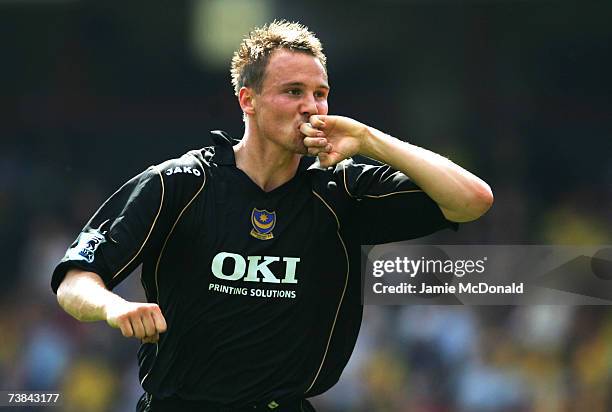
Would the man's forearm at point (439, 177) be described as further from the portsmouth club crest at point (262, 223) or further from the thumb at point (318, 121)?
the portsmouth club crest at point (262, 223)

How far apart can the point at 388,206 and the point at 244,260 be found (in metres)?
0.68

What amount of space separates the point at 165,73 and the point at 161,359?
884cm

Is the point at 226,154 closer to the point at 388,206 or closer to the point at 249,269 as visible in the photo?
the point at 249,269

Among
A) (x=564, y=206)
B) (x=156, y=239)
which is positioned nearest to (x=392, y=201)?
(x=156, y=239)

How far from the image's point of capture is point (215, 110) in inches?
502

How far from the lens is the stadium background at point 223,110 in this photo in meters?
10.6

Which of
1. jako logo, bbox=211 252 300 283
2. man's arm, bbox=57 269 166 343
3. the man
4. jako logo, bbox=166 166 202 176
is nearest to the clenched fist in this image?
man's arm, bbox=57 269 166 343

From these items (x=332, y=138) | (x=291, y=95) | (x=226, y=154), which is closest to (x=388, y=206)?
(x=332, y=138)

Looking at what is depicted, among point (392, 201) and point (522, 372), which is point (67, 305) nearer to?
point (392, 201)

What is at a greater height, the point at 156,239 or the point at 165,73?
the point at 165,73

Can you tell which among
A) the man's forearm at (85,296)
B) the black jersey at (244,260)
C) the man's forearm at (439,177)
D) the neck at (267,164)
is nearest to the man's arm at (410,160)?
the man's forearm at (439,177)

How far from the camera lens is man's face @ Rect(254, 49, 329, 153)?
4.50 m

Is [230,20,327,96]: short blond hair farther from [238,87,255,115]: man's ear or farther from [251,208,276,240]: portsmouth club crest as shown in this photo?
[251,208,276,240]: portsmouth club crest

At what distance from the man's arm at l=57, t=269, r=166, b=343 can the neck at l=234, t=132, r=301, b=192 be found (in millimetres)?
861
